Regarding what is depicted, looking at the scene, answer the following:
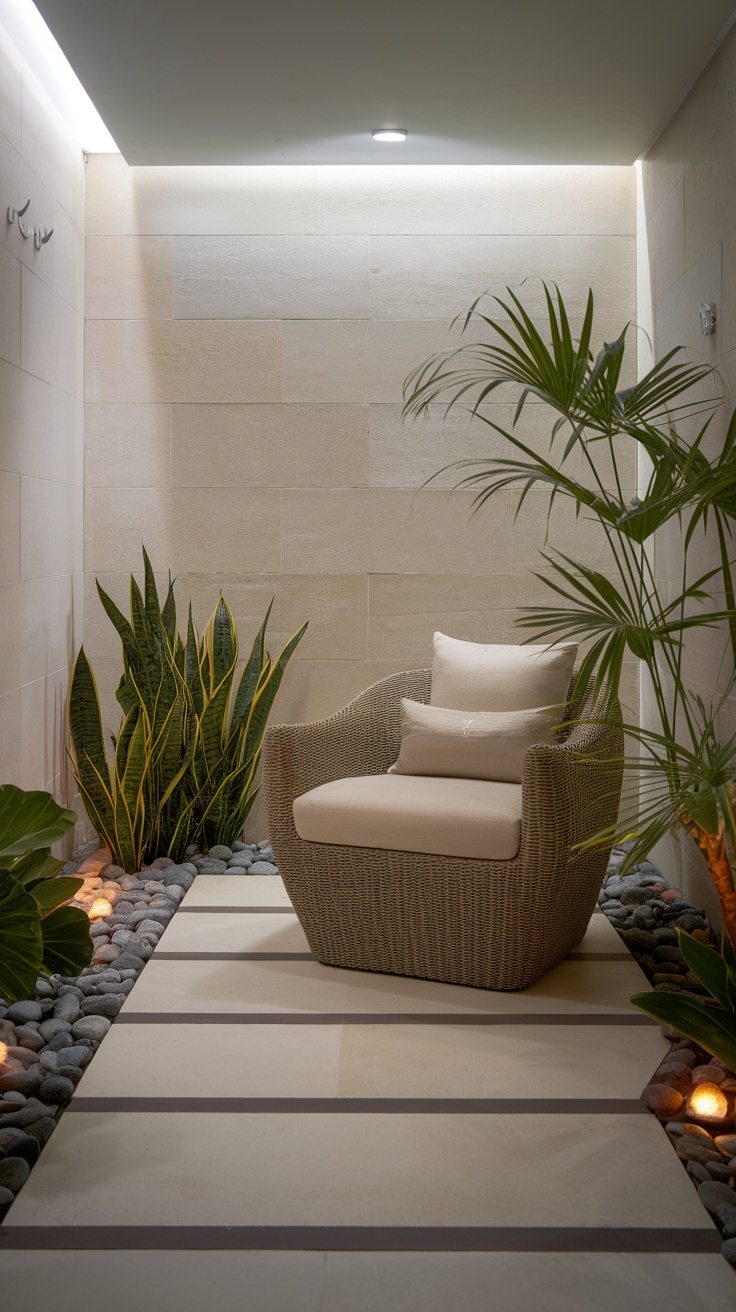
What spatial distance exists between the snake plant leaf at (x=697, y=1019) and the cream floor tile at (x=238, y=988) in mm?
903

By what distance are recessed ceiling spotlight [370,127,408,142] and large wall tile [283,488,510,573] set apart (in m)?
1.23

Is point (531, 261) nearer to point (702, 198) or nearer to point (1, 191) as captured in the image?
point (702, 198)

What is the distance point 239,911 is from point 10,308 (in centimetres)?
197

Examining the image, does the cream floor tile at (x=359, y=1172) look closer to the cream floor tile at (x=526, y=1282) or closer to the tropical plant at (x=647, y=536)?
the cream floor tile at (x=526, y=1282)

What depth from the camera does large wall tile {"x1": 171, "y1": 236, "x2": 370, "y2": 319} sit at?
442 cm

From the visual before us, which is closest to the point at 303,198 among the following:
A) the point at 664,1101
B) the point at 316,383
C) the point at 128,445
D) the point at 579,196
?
the point at 316,383

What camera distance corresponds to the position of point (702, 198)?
344 centimetres

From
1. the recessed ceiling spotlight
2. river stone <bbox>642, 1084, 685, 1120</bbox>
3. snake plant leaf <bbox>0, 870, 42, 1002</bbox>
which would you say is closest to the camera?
snake plant leaf <bbox>0, 870, 42, 1002</bbox>

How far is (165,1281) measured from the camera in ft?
5.73

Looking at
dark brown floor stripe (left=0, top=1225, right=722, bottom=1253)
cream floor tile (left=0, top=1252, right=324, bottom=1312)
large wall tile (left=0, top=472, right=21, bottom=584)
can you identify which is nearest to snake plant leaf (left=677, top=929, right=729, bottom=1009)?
dark brown floor stripe (left=0, top=1225, right=722, bottom=1253)

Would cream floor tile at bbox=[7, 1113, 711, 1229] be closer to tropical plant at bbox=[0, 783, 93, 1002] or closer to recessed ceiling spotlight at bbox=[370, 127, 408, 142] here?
tropical plant at bbox=[0, 783, 93, 1002]

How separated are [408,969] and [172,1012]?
0.65m

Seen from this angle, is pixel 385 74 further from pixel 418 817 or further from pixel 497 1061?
pixel 497 1061

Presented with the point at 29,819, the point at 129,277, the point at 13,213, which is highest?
the point at 129,277
